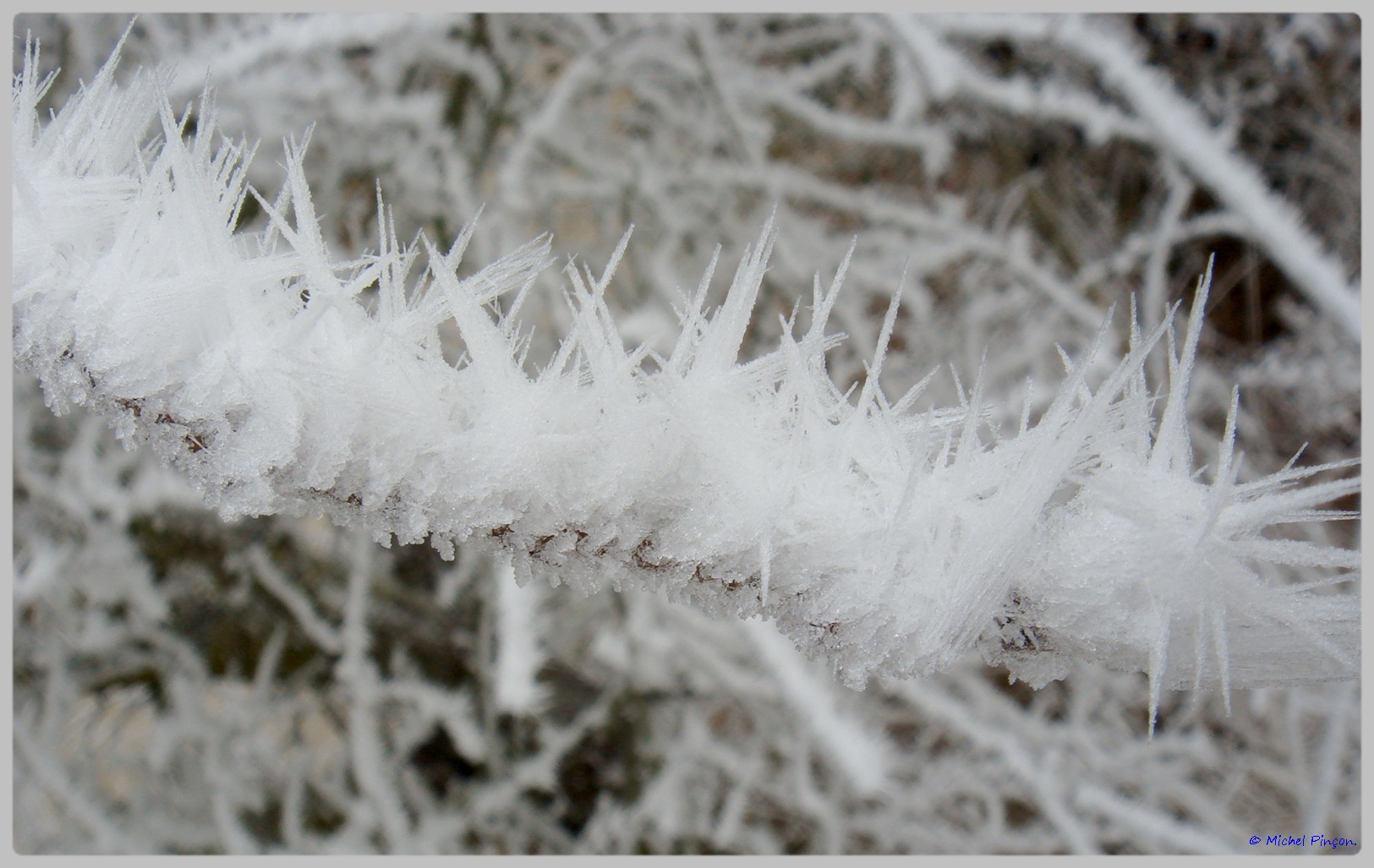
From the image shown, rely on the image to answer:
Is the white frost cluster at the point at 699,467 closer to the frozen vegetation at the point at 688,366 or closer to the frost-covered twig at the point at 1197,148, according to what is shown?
the frozen vegetation at the point at 688,366

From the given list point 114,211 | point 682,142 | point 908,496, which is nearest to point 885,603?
point 908,496

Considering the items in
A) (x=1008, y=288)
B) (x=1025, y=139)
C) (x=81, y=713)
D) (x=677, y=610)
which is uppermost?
(x=1025, y=139)

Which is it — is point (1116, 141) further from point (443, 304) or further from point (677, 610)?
point (443, 304)

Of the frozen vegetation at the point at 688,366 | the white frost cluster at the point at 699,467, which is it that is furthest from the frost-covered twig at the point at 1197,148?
the white frost cluster at the point at 699,467

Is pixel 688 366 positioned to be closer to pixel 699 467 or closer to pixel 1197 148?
pixel 699 467

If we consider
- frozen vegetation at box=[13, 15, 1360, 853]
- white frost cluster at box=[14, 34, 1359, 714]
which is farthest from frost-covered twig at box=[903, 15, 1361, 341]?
white frost cluster at box=[14, 34, 1359, 714]

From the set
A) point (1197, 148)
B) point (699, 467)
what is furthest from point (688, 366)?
point (1197, 148)

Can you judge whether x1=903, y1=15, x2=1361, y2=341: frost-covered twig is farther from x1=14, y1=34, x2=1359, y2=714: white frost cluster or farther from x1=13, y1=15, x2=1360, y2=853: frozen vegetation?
x1=14, y1=34, x2=1359, y2=714: white frost cluster

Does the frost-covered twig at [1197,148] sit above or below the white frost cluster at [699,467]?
above

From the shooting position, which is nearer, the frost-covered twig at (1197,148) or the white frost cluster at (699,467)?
the white frost cluster at (699,467)
